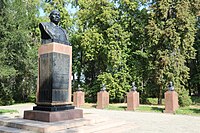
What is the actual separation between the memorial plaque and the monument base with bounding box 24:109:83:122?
0.46 m

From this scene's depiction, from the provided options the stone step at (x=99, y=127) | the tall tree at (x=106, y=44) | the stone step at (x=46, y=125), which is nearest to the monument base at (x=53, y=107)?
the stone step at (x=46, y=125)

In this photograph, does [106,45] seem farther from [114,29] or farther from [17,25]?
[17,25]

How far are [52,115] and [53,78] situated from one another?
4.11 ft

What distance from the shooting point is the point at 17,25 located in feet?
73.0

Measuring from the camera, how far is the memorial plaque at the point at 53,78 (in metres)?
8.05

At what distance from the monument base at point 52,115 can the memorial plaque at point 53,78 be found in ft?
Answer: 1.50

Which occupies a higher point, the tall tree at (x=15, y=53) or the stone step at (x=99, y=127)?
the tall tree at (x=15, y=53)

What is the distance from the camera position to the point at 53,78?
A: 807 centimetres

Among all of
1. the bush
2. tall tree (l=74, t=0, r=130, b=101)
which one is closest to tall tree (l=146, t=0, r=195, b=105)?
the bush

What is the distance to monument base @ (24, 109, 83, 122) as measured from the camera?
7543mm

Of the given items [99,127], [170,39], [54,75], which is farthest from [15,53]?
[99,127]

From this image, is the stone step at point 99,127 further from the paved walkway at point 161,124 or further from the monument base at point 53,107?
the monument base at point 53,107

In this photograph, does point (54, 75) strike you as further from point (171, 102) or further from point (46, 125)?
point (171, 102)

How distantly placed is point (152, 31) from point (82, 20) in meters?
8.35
